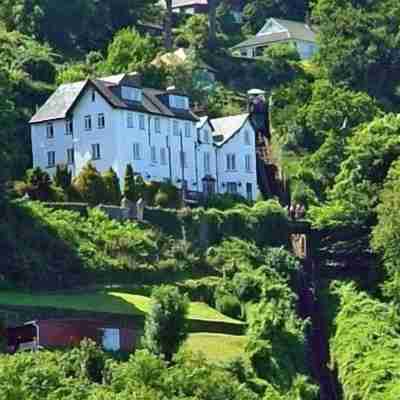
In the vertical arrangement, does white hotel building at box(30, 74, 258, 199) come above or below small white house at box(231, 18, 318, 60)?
below

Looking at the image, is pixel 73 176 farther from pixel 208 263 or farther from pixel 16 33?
pixel 16 33

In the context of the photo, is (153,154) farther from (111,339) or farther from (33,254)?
(111,339)

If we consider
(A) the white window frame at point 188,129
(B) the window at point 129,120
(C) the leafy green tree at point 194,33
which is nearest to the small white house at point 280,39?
(C) the leafy green tree at point 194,33

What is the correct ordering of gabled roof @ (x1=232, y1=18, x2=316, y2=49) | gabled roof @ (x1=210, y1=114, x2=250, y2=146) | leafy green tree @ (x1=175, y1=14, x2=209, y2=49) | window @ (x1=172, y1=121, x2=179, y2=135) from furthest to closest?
gabled roof @ (x1=232, y1=18, x2=316, y2=49), leafy green tree @ (x1=175, y1=14, x2=209, y2=49), gabled roof @ (x1=210, y1=114, x2=250, y2=146), window @ (x1=172, y1=121, x2=179, y2=135)

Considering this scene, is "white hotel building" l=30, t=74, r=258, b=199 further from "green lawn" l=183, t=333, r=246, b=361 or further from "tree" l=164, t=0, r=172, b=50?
"tree" l=164, t=0, r=172, b=50

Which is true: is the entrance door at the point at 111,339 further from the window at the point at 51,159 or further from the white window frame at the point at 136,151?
the window at the point at 51,159

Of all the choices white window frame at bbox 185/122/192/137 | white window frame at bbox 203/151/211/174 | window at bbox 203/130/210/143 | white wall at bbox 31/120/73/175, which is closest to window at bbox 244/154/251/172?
white window frame at bbox 203/151/211/174
